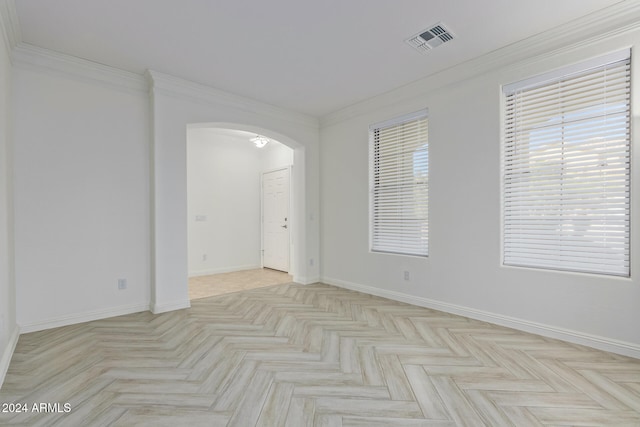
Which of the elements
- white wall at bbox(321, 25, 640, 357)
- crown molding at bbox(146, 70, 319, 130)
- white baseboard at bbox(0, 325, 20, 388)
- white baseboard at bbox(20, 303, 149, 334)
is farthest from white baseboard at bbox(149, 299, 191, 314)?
crown molding at bbox(146, 70, 319, 130)

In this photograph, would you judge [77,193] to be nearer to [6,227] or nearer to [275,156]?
[6,227]

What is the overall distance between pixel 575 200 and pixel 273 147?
205 inches

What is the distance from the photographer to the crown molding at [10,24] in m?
2.31

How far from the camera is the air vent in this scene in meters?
2.70

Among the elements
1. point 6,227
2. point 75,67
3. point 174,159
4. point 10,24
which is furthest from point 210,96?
point 6,227

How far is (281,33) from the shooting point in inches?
108

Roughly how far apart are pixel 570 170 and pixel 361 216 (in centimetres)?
249

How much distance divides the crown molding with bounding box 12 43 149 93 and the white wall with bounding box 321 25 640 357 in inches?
113

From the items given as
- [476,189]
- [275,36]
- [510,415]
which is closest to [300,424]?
[510,415]

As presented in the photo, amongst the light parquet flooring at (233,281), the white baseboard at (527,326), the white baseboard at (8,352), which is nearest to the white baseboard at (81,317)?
the white baseboard at (8,352)

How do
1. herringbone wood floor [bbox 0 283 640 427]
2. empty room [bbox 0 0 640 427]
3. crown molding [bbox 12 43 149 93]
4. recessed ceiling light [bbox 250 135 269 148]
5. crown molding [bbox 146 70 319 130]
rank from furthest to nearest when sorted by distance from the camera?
recessed ceiling light [bbox 250 135 269 148], crown molding [bbox 146 70 319 130], crown molding [bbox 12 43 149 93], empty room [bbox 0 0 640 427], herringbone wood floor [bbox 0 283 640 427]

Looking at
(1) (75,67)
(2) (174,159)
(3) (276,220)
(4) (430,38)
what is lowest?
(3) (276,220)

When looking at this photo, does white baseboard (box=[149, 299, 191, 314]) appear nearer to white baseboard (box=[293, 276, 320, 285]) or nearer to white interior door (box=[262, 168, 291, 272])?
white baseboard (box=[293, 276, 320, 285])

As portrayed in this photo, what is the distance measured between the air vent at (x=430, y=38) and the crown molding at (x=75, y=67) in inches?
122
